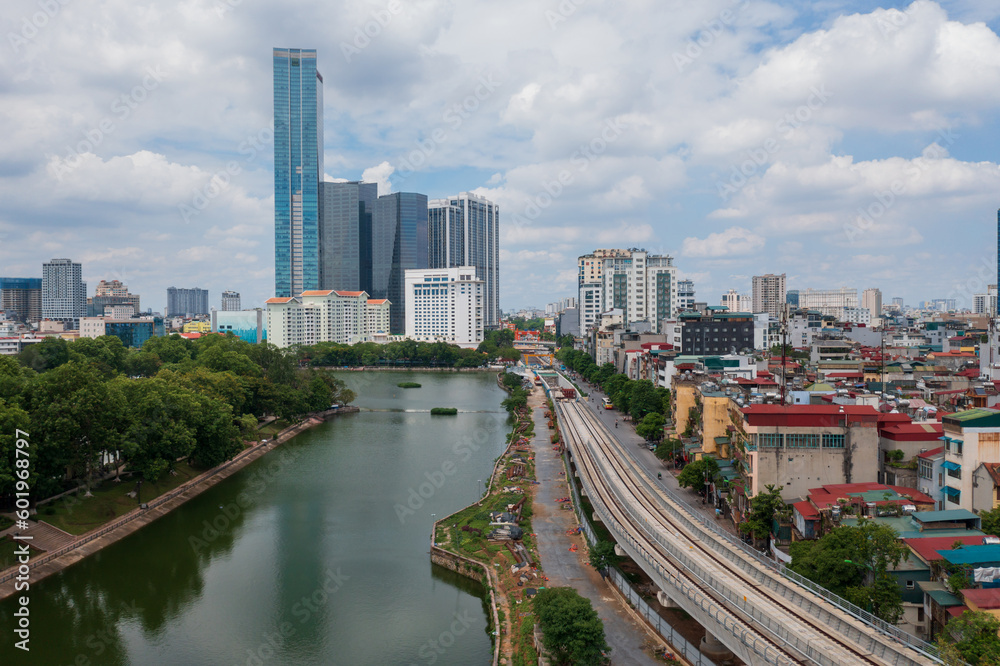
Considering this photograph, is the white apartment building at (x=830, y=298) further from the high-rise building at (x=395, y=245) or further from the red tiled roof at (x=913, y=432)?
the red tiled roof at (x=913, y=432)

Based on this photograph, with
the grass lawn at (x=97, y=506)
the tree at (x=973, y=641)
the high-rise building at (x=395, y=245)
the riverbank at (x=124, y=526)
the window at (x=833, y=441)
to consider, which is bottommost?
the riverbank at (x=124, y=526)

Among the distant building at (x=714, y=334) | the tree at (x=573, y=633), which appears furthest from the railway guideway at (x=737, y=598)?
the distant building at (x=714, y=334)

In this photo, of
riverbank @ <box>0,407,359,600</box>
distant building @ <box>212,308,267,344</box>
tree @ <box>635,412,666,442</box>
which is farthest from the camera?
distant building @ <box>212,308,267,344</box>

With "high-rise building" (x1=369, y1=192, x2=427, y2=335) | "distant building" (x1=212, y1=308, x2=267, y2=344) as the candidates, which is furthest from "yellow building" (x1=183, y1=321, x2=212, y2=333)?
"high-rise building" (x1=369, y1=192, x2=427, y2=335)

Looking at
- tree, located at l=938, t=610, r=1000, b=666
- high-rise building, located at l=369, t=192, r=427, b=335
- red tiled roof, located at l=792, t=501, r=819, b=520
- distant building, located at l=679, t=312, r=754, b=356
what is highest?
high-rise building, located at l=369, t=192, r=427, b=335

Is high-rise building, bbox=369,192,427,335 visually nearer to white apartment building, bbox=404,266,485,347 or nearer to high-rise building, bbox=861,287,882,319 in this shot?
white apartment building, bbox=404,266,485,347

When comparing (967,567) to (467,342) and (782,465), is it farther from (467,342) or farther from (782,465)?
(467,342)
